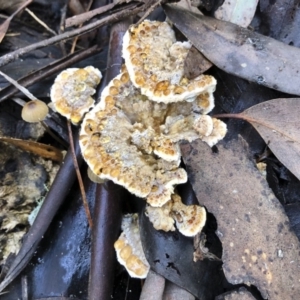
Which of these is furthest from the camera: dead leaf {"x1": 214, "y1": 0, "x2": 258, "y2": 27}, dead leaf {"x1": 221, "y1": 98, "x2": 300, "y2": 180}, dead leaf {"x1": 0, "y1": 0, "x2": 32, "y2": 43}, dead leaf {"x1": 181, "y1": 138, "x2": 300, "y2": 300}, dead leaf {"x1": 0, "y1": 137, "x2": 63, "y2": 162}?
dead leaf {"x1": 0, "y1": 0, "x2": 32, "y2": 43}

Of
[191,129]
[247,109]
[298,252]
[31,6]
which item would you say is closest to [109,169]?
[191,129]

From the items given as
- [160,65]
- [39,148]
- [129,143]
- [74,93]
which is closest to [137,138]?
[129,143]

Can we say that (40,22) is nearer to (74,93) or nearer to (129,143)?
(74,93)

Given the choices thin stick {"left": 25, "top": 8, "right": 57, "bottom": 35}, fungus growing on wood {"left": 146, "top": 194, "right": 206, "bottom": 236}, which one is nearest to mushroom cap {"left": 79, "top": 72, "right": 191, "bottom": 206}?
fungus growing on wood {"left": 146, "top": 194, "right": 206, "bottom": 236}

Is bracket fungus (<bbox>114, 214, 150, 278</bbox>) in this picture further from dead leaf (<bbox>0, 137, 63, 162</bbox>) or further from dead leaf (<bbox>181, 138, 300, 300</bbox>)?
dead leaf (<bbox>0, 137, 63, 162</bbox>)

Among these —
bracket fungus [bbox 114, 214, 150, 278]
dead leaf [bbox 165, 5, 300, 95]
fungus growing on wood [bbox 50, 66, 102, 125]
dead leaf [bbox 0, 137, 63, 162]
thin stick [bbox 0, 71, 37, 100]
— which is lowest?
bracket fungus [bbox 114, 214, 150, 278]

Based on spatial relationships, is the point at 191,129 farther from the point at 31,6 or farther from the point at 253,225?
the point at 31,6
